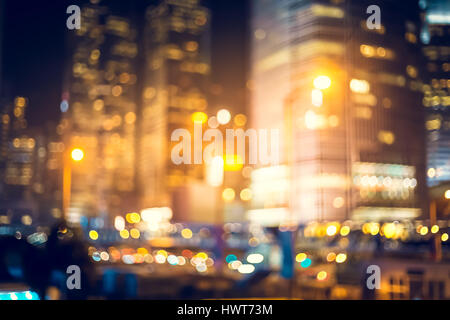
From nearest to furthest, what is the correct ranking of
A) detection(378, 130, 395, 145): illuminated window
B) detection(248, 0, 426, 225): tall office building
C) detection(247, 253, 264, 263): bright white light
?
detection(247, 253, 264, 263): bright white light, detection(378, 130, 395, 145): illuminated window, detection(248, 0, 426, 225): tall office building

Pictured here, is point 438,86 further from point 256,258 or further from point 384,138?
point 384,138

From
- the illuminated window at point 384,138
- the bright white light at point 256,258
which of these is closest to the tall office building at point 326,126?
the illuminated window at point 384,138

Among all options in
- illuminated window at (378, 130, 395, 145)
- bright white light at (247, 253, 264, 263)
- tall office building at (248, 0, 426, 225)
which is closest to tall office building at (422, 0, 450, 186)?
bright white light at (247, 253, 264, 263)

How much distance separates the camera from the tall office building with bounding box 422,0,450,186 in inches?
306

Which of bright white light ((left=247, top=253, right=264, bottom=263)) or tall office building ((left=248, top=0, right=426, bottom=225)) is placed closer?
bright white light ((left=247, top=253, right=264, bottom=263))

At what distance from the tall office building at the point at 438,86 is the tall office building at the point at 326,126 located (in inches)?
1027

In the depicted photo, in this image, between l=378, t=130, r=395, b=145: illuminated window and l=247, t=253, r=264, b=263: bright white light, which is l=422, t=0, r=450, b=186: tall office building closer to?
l=247, t=253, r=264, b=263: bright white light

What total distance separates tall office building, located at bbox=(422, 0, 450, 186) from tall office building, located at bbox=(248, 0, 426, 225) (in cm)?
2608

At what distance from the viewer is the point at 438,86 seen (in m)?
8.55

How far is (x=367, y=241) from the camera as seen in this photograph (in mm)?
30578

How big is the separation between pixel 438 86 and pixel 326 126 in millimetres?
37869

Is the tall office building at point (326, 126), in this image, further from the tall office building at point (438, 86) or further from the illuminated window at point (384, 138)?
the tall office building at point (438, 86)

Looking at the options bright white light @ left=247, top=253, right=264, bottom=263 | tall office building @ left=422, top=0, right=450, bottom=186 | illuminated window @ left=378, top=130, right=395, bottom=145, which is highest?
illuminated window @ left=378, top=130, right=395, bottom=145

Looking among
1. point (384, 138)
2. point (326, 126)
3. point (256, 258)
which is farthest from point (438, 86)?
point (326, 126)
